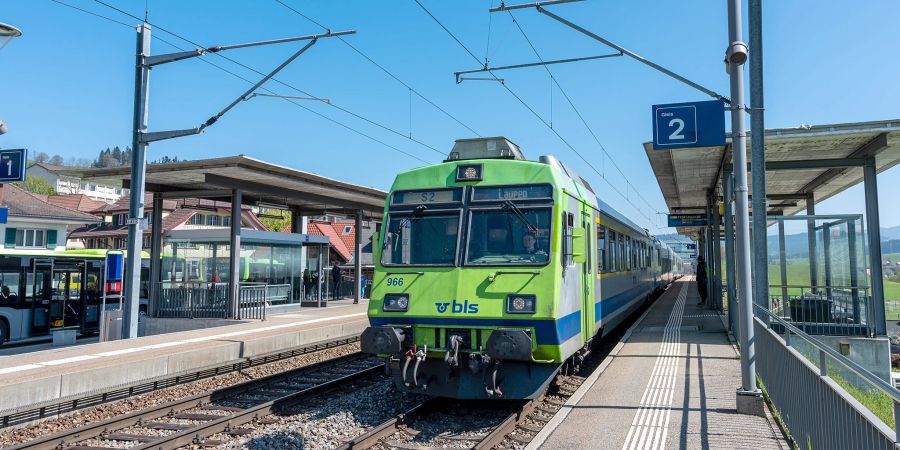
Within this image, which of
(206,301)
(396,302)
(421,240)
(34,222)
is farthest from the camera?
(34,222)

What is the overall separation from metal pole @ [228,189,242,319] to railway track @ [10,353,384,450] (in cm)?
919

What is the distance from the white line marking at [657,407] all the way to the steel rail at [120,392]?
7.72m

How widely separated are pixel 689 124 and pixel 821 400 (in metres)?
5.79

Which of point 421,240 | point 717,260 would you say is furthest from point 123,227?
point 421,240

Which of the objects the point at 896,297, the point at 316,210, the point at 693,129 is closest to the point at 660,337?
the point at 693,129

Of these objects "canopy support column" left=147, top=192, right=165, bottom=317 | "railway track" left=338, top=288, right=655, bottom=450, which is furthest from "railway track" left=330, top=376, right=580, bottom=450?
"canopy support column" left=147, top=192, right=165, bottom=317

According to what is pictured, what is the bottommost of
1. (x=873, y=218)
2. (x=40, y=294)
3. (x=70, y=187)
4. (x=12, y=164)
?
(x=40, y=294)

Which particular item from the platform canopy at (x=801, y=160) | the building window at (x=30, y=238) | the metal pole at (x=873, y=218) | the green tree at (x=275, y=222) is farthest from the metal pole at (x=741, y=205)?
the green tree at (x=275, y=222)

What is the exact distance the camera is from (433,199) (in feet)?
28.8

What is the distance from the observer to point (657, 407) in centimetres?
814

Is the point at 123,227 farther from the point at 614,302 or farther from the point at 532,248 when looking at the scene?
the point at 532,248

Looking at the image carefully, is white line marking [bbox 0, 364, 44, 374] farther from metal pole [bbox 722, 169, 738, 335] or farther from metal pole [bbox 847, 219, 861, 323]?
metal pole [bbox 847, 219, 861, 323]

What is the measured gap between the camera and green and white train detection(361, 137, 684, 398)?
25.1ft

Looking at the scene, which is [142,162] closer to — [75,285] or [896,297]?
[75,285]
